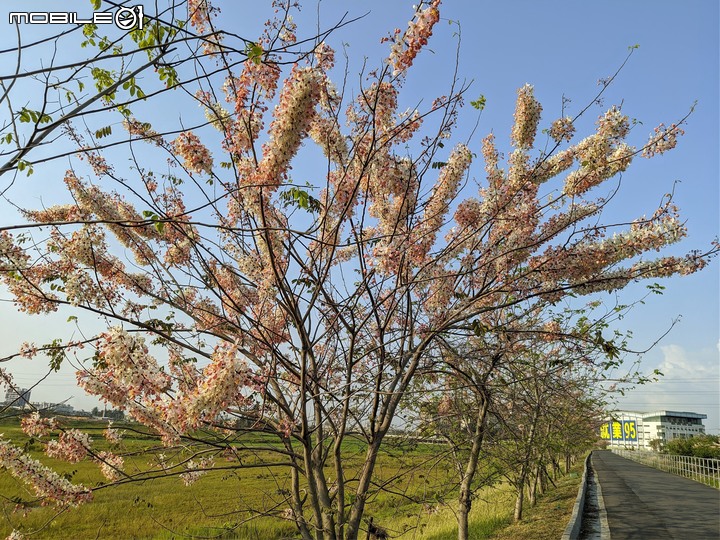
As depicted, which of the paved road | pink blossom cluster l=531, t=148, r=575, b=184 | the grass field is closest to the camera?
pink blossom cluster l=531, t=148, r=575, b=184

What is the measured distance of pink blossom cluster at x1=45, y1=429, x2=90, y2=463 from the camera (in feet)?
11.1

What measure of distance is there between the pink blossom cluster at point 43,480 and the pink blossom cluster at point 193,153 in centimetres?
248

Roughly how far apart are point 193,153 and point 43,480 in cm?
262

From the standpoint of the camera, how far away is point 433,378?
624cm

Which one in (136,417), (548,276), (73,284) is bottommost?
(136,417)

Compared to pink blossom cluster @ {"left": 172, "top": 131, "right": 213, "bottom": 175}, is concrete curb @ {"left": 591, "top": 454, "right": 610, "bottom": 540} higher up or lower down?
lower down

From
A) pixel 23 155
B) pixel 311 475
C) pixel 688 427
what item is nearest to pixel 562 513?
pixel 311 475

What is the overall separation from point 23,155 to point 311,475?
2.88 meters

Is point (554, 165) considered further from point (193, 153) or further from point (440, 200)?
point (193, 153)

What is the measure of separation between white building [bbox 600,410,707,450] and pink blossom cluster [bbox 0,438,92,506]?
102m

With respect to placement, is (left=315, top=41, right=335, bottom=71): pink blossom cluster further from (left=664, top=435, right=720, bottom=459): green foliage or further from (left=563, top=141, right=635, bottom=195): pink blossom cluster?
(left=664, top=435, right=720, bottom=459): green foliage

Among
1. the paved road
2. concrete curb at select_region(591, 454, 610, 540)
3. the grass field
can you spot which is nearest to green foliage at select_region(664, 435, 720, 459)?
the paved road

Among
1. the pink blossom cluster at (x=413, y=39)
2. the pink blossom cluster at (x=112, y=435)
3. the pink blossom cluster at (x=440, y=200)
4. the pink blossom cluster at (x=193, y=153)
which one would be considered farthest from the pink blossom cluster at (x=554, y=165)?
the pink blossom cluster at (x=112, y=435)

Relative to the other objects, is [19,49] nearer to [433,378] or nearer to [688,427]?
[433,378]
